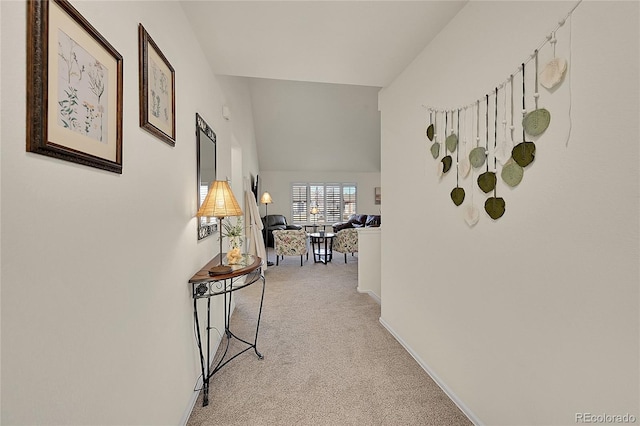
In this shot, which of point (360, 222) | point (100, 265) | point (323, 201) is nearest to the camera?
point (100, 265)

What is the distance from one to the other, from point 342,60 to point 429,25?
0.68 m

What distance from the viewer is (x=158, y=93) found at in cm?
133

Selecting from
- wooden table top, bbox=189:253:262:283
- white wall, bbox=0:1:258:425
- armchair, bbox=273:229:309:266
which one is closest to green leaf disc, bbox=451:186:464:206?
wooden table top, bbox=189:253:262:283

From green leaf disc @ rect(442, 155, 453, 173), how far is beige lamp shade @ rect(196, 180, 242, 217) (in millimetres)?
1421

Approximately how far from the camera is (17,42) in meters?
0.62

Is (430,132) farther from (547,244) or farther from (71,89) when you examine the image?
(71,89)

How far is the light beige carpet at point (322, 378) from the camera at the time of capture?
5.52ft

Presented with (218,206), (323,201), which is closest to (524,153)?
(218,206)

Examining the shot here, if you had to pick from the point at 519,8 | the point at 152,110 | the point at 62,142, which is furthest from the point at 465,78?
the point at 62,142

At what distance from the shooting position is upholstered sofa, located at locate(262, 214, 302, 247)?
26.3 ft

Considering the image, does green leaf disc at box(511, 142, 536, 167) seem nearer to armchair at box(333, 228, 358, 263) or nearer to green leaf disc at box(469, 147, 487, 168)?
green leaf disc at box(469, 147, 487, 168)

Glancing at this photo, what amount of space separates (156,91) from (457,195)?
175 centimetres

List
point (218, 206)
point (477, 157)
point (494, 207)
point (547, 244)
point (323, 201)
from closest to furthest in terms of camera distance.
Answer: point (547, 244), point (494, 207), point (477, 157), point (218, 206), point (323, 201)

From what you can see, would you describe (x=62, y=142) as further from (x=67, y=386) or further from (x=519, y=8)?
(x=519, y=8)
